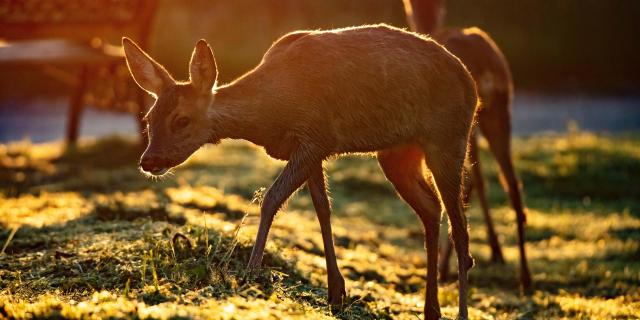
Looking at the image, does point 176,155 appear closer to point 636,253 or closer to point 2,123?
point 636,253

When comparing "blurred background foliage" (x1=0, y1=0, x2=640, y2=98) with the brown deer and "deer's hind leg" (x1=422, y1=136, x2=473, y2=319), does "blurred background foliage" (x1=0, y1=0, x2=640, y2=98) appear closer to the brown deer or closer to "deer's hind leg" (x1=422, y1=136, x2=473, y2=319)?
the brown deer

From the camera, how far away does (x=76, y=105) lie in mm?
15352

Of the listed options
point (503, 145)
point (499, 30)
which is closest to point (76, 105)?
point (503, 145)

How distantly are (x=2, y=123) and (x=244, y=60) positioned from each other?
5582mm

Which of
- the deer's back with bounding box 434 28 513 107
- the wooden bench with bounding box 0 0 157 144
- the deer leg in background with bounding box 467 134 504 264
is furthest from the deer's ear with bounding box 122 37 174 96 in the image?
the wooden bench with bounding box 0 0 157 144

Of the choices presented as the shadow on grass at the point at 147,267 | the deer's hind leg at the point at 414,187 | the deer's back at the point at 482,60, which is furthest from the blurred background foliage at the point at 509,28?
the deer's hind leg at the point at 414,187

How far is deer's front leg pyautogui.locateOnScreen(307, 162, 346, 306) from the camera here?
6.06 metres

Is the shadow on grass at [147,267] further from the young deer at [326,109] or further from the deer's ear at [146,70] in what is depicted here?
the deer's ear at [146,70]

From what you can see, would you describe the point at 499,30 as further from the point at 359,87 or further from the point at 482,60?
the point at 359,87

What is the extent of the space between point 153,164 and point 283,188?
0.77 metres

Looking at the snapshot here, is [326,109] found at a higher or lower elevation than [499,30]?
higher

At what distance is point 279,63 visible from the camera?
19.5ft

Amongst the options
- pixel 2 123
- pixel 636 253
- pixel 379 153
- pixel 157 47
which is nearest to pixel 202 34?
pixel 157 47

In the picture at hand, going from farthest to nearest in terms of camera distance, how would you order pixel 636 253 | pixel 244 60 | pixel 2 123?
1. pixel 244 60
2. pixel 2 123
3. pixel 636 253
